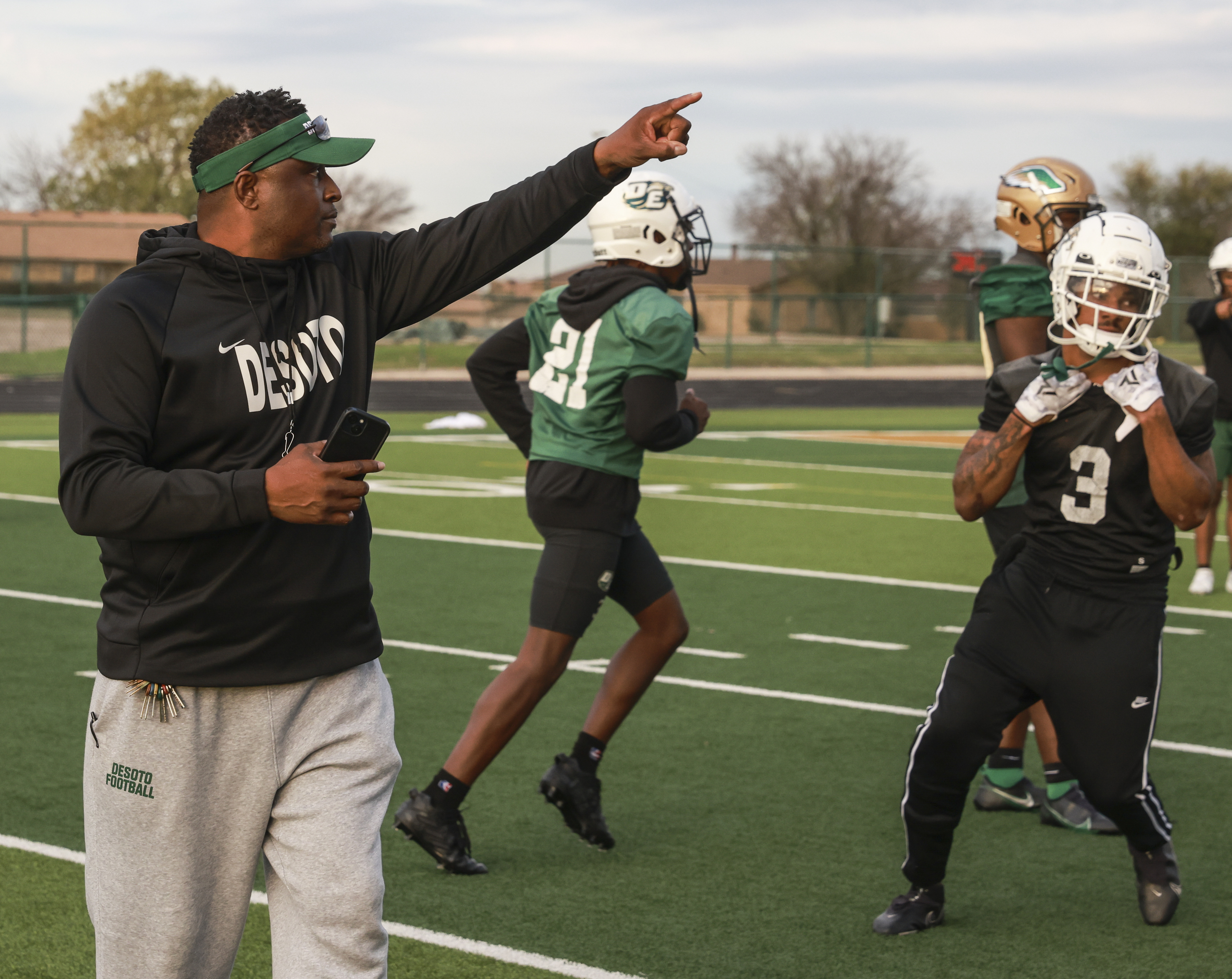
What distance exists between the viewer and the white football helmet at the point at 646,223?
5.48 m

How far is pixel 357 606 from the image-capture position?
3168 mm

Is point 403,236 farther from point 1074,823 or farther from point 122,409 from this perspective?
point 1074,823

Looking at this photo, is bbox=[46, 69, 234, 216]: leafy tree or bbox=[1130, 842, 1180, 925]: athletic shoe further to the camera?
bbox=[46, 69, 234, 216]: leafy tree

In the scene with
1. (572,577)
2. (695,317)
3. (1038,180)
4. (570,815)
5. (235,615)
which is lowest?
(570,815)

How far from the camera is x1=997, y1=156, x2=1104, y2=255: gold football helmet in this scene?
5.74m

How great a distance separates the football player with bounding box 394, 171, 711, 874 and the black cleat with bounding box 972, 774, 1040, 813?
4.16 ft

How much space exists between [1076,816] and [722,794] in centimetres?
123

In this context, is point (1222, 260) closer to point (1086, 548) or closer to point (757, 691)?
point (757, 691)

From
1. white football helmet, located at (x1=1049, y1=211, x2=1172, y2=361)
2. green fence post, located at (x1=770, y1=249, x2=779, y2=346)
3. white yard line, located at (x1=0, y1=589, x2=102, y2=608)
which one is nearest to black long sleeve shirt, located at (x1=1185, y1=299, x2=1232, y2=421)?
white football helmet, located at (x1=1049, y1=211, x2=1172, y2=361)

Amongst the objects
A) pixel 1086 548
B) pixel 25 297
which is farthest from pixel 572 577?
pixel 25 297

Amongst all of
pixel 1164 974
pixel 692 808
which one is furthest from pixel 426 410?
pixel 1164 974

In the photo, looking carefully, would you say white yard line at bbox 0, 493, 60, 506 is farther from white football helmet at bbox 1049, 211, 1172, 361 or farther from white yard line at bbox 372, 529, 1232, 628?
white football helmet at bbox 1049, 211, 1172, 361

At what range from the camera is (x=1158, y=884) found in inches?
186

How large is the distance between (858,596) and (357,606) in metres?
7.15
